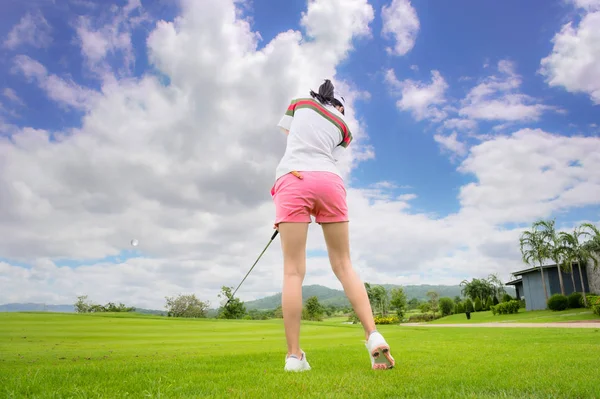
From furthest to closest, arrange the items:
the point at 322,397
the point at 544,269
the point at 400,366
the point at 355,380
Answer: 1. the point at 544,269
2. the point at 400,366
3. the point at 355,380
4. the point at 322,397

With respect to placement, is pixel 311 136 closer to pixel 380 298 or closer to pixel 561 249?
pixel 561 249

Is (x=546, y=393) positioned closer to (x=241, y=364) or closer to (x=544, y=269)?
(x=241, y=364)

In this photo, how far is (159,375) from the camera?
2.85m

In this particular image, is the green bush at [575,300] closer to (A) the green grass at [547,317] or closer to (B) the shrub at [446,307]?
(A) the green grass at [547,317]

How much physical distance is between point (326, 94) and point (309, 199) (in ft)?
3.45

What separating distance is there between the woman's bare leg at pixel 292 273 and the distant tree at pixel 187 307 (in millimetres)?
72284

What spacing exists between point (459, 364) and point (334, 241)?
1348 mm

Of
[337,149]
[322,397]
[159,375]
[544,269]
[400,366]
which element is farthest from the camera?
[544,269]

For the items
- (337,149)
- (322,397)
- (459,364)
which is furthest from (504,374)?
(337,149)

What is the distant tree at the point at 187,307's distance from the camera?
70.8 m

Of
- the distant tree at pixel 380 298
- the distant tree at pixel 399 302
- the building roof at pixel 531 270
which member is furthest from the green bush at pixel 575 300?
the distant tree at pixel 380 298

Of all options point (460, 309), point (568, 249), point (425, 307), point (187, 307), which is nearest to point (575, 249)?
point (568, 249)

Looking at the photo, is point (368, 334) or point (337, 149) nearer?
point (368, 334)

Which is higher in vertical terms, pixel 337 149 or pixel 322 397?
pixel 337 149
